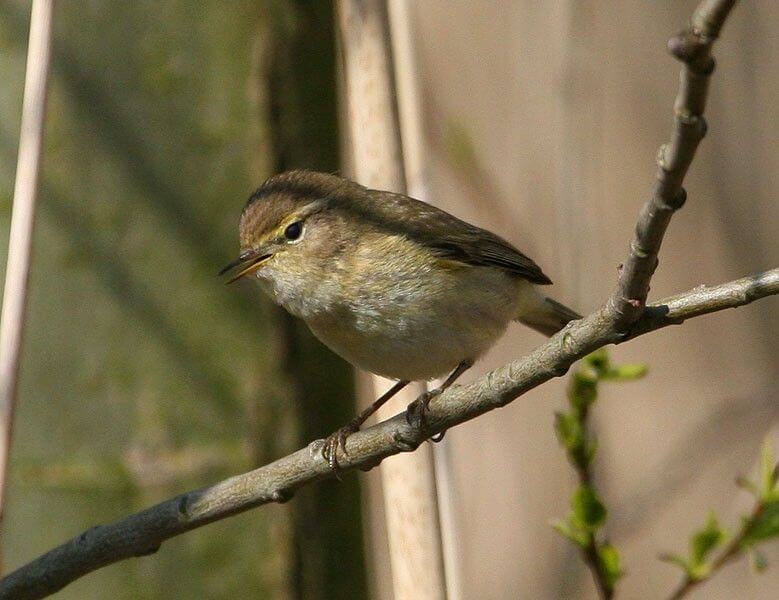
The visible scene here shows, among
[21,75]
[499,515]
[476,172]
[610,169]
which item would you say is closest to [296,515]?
[21,75]

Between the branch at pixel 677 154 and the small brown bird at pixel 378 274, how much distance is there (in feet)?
3.46

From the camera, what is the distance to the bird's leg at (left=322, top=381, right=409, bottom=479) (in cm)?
184

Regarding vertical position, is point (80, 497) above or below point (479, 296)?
below

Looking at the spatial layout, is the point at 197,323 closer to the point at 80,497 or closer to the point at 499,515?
the point at 80,497

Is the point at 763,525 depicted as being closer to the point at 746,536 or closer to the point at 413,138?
the point at 746,536

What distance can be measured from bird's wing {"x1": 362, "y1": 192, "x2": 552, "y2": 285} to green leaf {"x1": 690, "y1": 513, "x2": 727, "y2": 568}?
3.29 feet

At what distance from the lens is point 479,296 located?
279 cm

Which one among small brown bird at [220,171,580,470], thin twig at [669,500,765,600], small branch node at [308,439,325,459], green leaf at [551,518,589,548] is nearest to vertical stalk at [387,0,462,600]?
small brown bird at [220,171,580,470]

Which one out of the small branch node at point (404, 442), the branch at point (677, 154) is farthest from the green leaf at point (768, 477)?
the branch at point (677, 154)

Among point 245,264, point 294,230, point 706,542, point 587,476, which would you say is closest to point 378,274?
point 294,230

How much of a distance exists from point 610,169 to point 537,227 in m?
0.61

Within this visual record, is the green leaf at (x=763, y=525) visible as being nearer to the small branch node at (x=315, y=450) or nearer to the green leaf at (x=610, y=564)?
the green leaf at (x=610, y=564)

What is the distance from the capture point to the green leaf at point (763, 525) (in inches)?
83.2

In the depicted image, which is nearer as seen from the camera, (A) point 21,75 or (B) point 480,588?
(A) point 21,75
